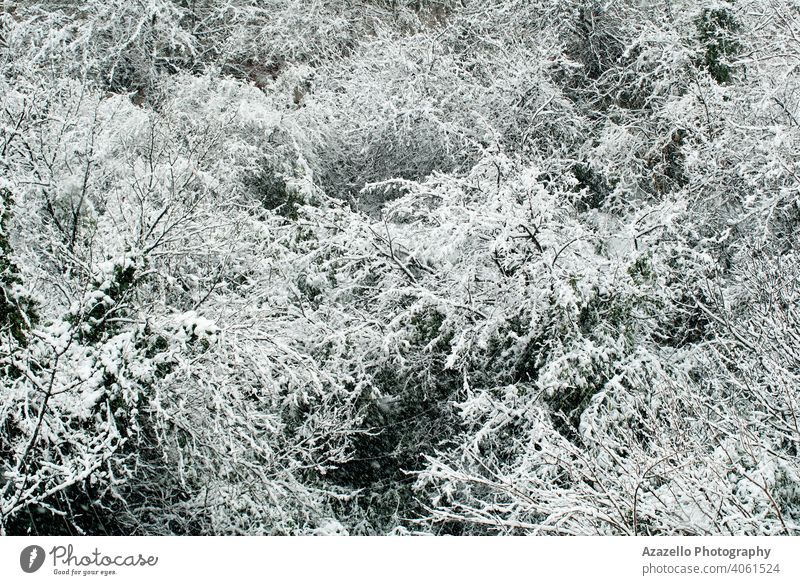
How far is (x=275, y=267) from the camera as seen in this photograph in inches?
Result: 247

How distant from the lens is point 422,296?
559cm

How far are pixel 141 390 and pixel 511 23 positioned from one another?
27.8 ft

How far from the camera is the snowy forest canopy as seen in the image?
383 cm

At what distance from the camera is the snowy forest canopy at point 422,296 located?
12.6 ft
